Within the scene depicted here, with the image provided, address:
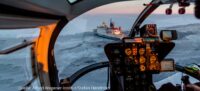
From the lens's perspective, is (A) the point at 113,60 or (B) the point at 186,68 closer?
(A) the point at 113,60

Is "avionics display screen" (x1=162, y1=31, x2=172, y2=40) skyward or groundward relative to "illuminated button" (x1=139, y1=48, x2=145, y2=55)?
skyward

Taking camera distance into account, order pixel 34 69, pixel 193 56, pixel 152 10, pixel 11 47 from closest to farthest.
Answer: pixel 11 47, pixel 34 69, pixel 152 10, pixel 193 56

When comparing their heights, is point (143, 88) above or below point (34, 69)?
below

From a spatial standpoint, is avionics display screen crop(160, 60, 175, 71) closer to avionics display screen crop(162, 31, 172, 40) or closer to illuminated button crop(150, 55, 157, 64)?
illuminated button crop(150, 55, 157, 64)

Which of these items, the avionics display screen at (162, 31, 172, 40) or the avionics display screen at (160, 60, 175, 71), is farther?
the avionics display screen at (160, 60, 175, 71)

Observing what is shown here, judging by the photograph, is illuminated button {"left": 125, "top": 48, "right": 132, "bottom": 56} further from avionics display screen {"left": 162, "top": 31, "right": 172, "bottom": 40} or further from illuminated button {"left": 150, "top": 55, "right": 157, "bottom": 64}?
avionics display screen {"left": 162, "top": 31, "right": 172, "bottom": 40}

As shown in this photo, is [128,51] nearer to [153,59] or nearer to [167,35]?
[153,59]

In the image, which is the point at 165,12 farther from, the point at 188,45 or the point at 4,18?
the point at 188,45

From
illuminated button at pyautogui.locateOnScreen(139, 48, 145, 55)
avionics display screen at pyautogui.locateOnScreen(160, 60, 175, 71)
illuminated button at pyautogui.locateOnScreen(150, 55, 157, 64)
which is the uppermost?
illuminated button at pyautogui.locateOnScreen(139, 48, 145, 55)

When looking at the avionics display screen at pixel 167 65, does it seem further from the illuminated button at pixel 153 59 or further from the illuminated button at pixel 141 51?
the illuminated button at pixel 141 51

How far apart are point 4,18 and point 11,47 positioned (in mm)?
840

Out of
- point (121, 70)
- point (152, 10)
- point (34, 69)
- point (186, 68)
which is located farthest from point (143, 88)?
point (152, 10)

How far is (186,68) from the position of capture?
552 cm

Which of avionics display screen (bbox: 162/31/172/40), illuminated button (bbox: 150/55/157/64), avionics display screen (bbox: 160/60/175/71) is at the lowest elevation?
avionics display screen (bbox: 160/60/175/71)
